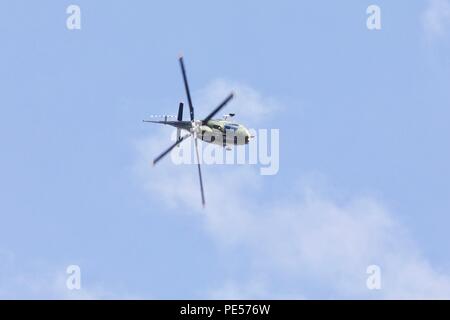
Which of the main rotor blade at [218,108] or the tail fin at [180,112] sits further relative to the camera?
the tail fin at [180,112]

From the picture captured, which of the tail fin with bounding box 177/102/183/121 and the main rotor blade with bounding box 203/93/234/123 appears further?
the tail fin with bounding box 177/102/183/121

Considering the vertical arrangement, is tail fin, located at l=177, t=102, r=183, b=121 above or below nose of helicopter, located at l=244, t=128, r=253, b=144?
above

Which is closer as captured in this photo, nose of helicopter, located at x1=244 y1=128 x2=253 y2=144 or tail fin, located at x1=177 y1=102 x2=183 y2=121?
nose of helicopter, located at x1=244 y1=128 x2=253 y2=144

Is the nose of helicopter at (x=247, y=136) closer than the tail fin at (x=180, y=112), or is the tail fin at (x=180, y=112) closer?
the nose of helicopter at (x=247, y=136)

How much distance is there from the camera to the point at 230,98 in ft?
501

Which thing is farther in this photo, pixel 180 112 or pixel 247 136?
pixel 180 112

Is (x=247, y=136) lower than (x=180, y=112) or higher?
lower

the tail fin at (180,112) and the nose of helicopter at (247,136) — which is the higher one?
the tail fin at (180,112)
